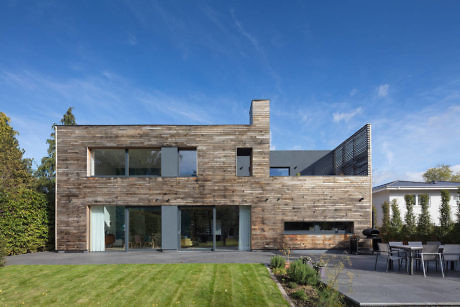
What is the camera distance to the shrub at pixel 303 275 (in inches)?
257

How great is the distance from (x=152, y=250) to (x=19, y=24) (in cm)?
1154

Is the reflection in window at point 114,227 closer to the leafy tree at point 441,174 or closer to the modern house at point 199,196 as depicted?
the modern house at point 199,196

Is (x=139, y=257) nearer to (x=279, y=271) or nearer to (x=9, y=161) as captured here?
(x=279, y=271)

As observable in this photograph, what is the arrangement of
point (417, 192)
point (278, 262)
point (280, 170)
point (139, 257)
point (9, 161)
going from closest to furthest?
1. point (278, 262)
2. point (139, 257)
3. point (9, 161)
4. point (417, 192)
5. point (280, 170)

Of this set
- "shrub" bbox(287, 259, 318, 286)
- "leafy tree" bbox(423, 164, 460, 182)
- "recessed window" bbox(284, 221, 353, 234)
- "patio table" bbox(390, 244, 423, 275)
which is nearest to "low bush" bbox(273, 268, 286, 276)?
"shrub" bbox(287, 259, 318, 286)

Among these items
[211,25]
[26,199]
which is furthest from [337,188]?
[26,199]

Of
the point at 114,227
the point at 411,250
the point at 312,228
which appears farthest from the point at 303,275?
the point at 114,227

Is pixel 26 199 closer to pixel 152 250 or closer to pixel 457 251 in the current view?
pixel 152 250

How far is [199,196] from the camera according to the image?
12281 millimetres

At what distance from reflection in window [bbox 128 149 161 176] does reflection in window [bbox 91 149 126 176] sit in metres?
0.42

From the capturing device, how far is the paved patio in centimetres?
535

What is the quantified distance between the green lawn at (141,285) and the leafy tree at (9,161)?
6.16 m

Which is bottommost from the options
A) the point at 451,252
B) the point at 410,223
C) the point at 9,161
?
the point at 410,223

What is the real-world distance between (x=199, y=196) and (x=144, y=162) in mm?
3072
